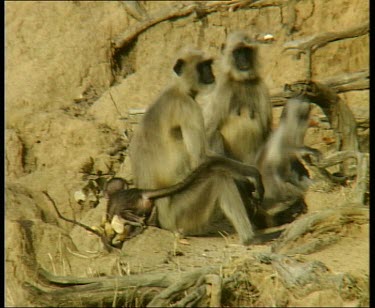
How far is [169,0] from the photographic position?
10906mm

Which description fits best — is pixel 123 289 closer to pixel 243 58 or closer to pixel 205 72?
pixel 205 72

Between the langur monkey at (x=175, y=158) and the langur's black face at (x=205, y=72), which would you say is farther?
the langur's black face at (x=205, y=72)

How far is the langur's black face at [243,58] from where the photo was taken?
8258mm

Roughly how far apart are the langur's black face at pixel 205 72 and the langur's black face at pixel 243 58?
0.63 metres

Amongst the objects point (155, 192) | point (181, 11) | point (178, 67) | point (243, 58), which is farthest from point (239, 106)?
point (181, 11)

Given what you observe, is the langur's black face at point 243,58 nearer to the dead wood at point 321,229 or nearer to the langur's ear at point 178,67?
the langur's ear at point 178,67

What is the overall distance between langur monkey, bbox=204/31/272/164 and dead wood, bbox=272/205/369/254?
5.10 ft

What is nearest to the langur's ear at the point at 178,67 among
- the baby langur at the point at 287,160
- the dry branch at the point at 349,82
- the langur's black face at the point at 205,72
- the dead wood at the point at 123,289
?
the langur's black face at the point at 205,72

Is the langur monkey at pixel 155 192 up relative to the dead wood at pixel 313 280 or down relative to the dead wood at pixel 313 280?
up

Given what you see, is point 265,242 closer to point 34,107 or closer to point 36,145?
point 36,145

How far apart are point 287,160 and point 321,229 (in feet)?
4.72

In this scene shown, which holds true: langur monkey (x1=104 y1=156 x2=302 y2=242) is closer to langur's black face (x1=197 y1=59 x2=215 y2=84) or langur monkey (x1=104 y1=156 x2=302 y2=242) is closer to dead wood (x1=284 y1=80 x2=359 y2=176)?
langur's black face (x1=197 y1=59 x2=215 y2=84)

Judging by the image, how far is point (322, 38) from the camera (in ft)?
31.1
